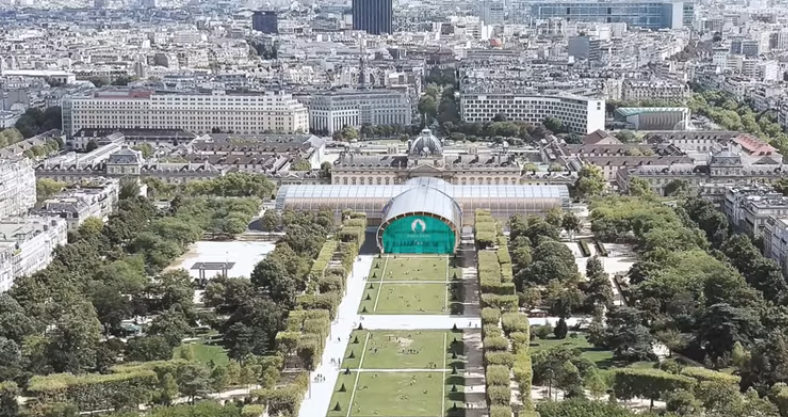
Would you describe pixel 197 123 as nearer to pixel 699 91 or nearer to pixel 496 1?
pixel 699 91

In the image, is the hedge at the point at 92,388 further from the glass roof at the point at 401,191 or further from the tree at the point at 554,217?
the glass roof at the point at 401,191

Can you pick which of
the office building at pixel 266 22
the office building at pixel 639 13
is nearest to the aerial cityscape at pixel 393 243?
the office building at pixel 266 22

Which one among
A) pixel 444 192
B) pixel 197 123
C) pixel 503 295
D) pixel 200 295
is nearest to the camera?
pixel 503 295

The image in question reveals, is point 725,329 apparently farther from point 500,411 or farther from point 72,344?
point 72,344

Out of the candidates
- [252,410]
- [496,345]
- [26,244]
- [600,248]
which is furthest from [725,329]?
[26,244]

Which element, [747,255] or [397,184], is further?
[397,184]

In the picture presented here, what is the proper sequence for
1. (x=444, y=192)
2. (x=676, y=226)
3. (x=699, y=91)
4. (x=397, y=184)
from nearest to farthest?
(x=676, y=226)
(x=444, y=192)
(x=397, y=184)
(x=699, y=91)

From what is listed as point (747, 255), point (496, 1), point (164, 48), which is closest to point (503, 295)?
point (747, 255)
